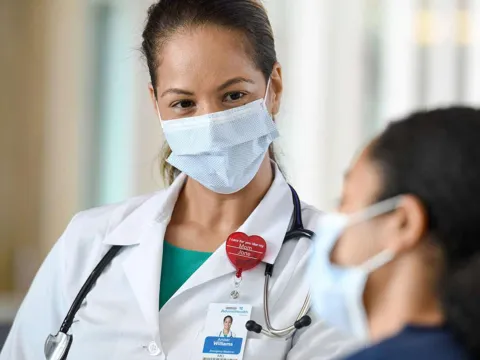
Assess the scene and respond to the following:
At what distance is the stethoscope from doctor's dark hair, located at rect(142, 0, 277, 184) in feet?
1.10

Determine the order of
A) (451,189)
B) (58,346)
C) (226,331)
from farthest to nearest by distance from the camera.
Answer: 1. (58,346)
2. (226,331)
3. (451,189)

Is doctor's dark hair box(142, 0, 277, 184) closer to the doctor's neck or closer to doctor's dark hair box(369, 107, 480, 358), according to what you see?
the doctor's neck

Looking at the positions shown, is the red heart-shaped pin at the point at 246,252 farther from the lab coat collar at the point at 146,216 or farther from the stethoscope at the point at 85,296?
the lab coat collar at the point at 146,216

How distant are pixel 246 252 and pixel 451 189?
84 cm

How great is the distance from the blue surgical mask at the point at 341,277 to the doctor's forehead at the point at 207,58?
0.66 meters

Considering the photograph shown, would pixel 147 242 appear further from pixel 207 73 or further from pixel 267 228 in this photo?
pixel 207 73

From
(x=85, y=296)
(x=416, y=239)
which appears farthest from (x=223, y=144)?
(x=416, y=239)

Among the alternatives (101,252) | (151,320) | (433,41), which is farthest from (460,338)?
(433,41)

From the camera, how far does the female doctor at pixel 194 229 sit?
5.70 ft

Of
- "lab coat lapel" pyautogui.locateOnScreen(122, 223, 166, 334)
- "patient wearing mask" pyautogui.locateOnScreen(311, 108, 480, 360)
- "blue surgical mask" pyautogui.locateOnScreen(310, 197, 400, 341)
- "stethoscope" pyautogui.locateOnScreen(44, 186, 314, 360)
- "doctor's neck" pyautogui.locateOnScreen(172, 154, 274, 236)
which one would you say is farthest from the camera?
"doctor's neck" pyautogui.locateOnScreen(172, 154, 274, 236)

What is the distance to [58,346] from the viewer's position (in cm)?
179

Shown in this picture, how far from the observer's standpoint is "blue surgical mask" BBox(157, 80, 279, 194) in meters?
1.81

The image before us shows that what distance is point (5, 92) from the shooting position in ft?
14.2

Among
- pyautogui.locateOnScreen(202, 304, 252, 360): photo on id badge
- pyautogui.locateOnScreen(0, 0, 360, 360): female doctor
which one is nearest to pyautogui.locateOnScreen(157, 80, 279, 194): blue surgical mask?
pyautogui.locateOnScreen(0, 0, 360, 360): female doctor
